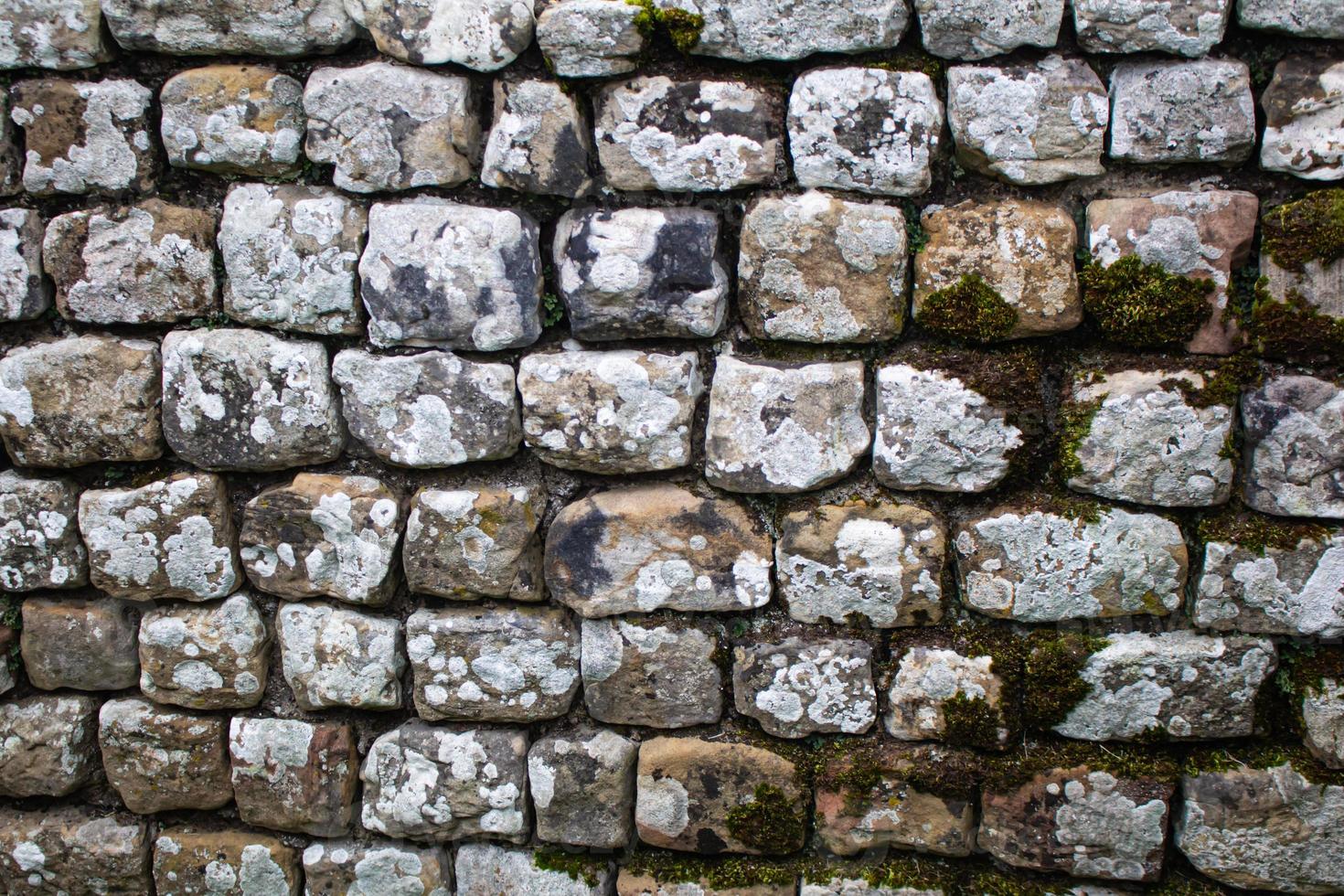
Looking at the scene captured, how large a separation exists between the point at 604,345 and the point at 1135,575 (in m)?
1.22

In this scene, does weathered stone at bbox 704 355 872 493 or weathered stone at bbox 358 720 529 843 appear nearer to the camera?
weathered stone at bbox 704 355 872 493

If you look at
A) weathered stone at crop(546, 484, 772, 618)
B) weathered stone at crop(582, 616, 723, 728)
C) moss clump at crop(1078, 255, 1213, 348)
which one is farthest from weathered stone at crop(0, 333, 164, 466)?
moss clump at crop(1078, 255, 1213, 348)

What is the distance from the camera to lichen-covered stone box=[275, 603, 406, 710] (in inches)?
Answer: 85.3

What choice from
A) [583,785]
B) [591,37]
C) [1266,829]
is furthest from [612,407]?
[1266,829]

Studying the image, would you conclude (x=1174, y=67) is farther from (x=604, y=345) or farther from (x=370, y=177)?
(x=370, y=177)

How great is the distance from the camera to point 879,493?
2.02m

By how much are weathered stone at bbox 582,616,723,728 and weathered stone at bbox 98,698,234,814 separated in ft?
3.16

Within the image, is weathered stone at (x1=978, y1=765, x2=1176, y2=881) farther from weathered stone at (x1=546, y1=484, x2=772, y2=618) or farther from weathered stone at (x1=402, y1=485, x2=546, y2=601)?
weathered stone at (x1=402, y1=485, x2=546, y2=601)

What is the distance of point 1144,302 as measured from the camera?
72.6 inches

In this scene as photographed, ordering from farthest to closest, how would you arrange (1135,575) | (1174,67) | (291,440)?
(291,440), (1135,575), (1174,67)

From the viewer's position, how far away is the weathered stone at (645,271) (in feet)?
6.33

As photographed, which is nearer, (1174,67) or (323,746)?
(1174,67)

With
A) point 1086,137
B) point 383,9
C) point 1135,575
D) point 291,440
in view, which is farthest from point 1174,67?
point 291,440

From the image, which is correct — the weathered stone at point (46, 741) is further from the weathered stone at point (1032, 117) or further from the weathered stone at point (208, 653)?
the weathered stone at point (1032, 117)
